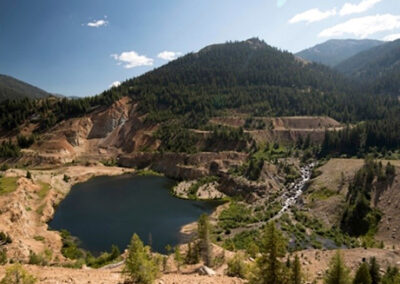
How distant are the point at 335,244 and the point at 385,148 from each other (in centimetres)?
6154

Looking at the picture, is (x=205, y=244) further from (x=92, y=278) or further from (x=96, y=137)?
(x=96, y=137)

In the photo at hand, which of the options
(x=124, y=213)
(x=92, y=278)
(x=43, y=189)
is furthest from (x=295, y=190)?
(x=43, y=189)

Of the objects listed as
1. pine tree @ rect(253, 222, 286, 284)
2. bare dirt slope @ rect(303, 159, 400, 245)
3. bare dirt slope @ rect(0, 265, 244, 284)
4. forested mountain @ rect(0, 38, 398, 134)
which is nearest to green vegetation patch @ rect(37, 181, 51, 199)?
bare dirt slope @ rect(0, 265, 244, 284)

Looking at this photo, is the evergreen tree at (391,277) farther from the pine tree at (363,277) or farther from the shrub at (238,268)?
the shrub at (238,268)

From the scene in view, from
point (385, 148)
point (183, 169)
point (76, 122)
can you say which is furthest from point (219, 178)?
point (76, 122)

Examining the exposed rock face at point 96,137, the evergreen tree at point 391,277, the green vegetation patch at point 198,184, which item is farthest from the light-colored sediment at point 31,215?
the evergreen tree at point 391,277

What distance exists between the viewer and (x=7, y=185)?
65.4 meters

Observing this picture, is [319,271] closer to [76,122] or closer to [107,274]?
[107,274]

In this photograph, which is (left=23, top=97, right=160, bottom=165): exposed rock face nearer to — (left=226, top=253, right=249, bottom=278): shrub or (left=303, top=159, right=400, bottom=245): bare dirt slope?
(left=303, top=159, right=400, bottom=245): bare dirt slope

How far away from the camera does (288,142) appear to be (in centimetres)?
12081

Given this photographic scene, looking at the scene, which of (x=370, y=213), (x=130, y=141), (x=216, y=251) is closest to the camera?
(x=216, y=251)

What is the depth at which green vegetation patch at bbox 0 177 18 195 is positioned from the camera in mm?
61475

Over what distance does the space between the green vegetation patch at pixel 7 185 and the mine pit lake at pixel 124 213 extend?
1094 centimetres

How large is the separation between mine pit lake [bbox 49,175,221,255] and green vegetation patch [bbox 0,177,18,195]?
10943 mm
